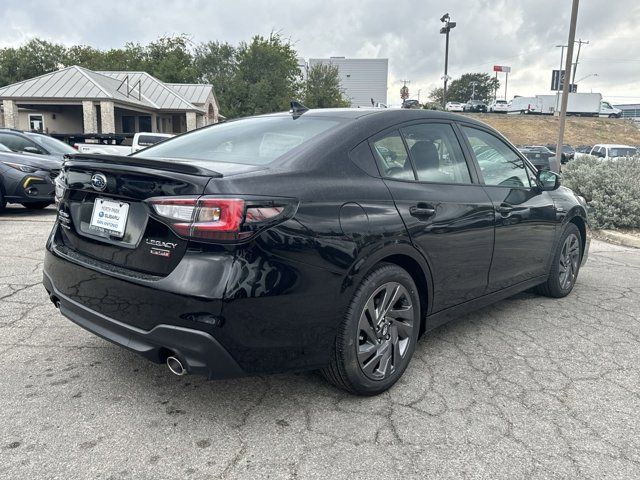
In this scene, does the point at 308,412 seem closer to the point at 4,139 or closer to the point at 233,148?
the point at 233,148

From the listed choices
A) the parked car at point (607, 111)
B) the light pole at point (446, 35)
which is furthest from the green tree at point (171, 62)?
the parked car at point (607, 111)

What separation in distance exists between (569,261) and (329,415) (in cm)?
324

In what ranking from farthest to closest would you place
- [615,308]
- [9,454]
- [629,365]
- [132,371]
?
[615,308], [629,365], [132,371], [9,454]

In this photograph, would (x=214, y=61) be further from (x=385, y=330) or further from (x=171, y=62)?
(x=385, y=330)

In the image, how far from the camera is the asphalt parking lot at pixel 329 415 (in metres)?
2.27

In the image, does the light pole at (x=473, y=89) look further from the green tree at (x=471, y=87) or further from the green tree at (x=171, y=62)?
the green tree at (x=171, y=62)

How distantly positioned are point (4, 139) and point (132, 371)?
8.17m

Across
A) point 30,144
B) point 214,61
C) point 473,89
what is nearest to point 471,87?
point 473,89

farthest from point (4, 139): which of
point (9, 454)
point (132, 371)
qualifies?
point (9, 454)

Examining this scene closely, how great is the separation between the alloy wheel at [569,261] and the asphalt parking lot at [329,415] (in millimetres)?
934

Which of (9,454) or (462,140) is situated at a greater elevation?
(462,140)

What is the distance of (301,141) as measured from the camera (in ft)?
9.45

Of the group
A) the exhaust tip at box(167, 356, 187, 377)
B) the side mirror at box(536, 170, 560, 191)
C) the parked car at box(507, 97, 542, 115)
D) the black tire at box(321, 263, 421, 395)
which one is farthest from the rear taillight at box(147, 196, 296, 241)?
the parked car at box(507, 97, 542, 115)

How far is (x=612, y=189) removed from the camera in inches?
375
